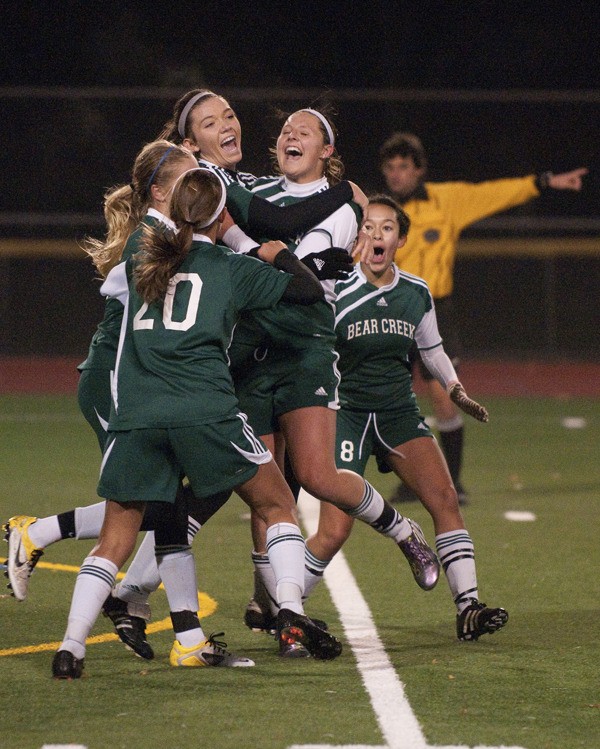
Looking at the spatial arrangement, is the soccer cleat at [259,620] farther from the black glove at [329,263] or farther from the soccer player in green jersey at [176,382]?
the black glove at [329,263]

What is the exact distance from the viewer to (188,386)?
15.5 ft

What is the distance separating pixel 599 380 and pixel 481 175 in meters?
4.61

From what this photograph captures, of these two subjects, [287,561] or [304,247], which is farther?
[304,247]

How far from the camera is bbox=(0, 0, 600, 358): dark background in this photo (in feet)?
64.4

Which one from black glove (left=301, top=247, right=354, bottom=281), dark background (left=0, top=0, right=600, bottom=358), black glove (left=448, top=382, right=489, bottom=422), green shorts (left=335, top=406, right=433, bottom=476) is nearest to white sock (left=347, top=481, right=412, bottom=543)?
green shorts (left=335, top=406, right=433, bottom=476)

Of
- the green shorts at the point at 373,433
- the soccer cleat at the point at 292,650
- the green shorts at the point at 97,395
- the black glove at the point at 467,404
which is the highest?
the green shorts at the point at 97,395

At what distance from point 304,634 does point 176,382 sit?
1007 millimetres

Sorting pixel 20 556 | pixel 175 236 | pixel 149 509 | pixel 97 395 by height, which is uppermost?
pixel 175 236

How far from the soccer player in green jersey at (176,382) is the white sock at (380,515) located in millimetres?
755

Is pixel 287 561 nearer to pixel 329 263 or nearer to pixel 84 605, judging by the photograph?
pixel 84 605

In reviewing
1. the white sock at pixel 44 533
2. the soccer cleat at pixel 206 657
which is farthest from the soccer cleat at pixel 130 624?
the white sock at pixel 44 533

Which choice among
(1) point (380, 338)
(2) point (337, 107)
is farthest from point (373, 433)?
(2) point (337, 107)

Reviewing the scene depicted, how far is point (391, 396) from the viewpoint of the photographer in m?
5.96

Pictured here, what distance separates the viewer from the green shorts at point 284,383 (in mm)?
5332
